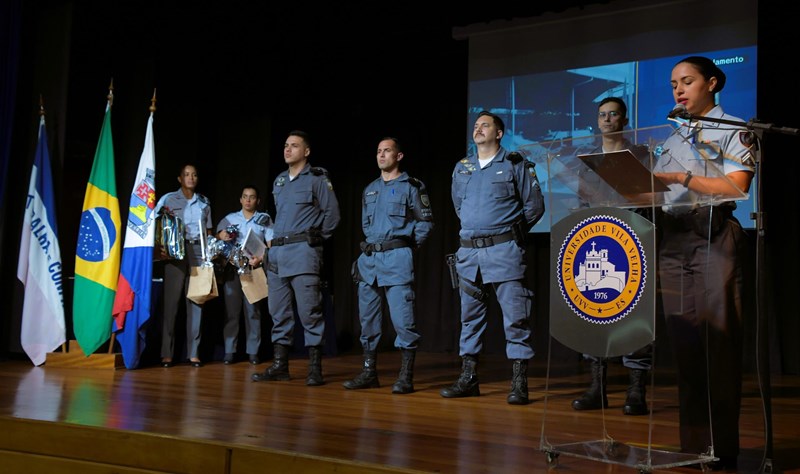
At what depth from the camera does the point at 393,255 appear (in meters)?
4.52

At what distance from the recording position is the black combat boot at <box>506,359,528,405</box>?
394cm

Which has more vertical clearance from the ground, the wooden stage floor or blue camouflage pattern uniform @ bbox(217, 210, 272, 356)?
blue camouflage pattern uniform @ bbox(217, 210, 272, 356)

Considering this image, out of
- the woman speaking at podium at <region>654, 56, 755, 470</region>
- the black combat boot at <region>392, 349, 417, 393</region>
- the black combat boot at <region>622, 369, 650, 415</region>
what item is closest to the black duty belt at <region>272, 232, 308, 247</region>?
the black combat boot at <region>392, 349, 417, 393</region>

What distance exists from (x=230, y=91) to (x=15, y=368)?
3.35 meters

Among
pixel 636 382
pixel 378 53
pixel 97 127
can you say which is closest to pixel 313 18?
pixel 378 53

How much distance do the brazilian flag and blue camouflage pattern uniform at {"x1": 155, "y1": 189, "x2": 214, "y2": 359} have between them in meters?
0.40

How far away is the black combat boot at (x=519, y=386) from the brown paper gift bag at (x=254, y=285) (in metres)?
2.69

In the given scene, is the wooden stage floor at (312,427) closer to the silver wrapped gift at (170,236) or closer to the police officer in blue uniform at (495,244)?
the police officer in blue uniform at (495,244)

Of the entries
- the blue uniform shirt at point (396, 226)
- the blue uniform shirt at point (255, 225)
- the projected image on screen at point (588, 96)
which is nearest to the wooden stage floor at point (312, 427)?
the blue uniform shirt at point (396, 226)

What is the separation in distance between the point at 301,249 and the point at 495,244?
1.27 metres

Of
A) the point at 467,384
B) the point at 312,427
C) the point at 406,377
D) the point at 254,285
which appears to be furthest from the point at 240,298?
the point at 312,427

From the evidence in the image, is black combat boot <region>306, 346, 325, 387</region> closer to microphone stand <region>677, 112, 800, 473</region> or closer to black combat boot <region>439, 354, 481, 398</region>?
black combat boot <region>439, 354, 481, 398</region>

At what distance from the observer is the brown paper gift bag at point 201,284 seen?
19.3ft

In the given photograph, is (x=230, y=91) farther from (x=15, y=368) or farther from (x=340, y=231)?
(x=15, y=368)
